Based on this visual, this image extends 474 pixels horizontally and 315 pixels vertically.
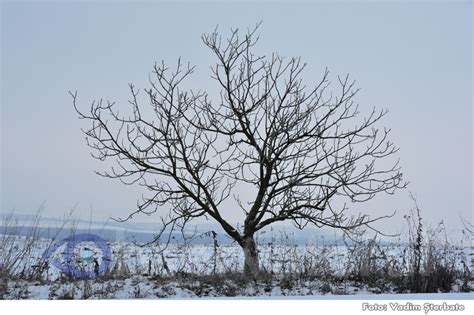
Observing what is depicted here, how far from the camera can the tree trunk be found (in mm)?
5977

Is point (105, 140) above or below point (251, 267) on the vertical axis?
above

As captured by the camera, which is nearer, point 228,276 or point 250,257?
point 228,276

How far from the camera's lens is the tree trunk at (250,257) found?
5977 millimetres

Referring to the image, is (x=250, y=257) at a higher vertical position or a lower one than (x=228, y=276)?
higher

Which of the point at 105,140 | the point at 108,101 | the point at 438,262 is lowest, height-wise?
the point at 438,262

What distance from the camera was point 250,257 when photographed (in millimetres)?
6105

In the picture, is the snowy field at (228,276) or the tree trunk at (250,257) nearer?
the snowy field at (228,276)

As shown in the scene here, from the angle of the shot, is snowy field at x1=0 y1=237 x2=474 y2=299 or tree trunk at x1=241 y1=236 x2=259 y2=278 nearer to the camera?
snowy field at x1=0 y1=237 x2=474 y2=299

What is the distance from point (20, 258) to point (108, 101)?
6.39ft
